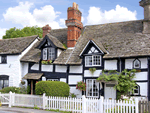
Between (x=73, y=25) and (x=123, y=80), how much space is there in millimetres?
8827

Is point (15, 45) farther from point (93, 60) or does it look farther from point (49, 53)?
point (93, 60)

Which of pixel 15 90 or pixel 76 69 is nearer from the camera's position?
pixel 76 69

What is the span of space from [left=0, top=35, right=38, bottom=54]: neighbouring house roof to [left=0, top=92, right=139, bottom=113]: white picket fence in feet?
22.5

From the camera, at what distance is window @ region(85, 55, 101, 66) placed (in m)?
18.7

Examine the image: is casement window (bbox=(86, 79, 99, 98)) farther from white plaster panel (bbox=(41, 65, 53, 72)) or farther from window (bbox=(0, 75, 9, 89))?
window (bbox=(0, 75, 9, 89))

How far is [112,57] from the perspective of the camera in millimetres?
17500

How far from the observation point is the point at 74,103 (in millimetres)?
13859

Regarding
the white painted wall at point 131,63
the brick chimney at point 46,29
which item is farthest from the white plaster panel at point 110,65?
the brick chimney at point 46,29

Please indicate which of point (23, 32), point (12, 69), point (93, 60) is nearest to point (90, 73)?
point (93, 60)

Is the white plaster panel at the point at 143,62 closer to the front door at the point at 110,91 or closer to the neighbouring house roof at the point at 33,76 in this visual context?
the front door at the point at 110,91

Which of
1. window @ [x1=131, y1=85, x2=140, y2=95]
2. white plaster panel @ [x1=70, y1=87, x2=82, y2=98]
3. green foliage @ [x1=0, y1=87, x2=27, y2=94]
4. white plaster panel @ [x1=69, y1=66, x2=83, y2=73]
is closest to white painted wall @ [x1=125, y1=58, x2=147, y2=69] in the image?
window @ [x1=131, y1=85, x2=140, y2=95]

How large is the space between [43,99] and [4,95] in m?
4.17

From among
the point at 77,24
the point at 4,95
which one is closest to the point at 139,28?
the point at 77,24

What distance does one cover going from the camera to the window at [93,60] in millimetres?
18688
